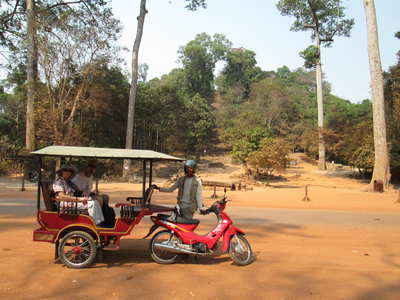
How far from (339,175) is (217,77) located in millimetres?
42135

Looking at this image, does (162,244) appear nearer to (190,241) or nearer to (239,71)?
(190,241)

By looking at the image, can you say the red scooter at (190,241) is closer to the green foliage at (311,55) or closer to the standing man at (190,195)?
the standing man at (190,195)

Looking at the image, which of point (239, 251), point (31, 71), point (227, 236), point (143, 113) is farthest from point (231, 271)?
point (143, 113)

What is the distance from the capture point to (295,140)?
48.1 m

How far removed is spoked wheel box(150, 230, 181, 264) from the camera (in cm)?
552

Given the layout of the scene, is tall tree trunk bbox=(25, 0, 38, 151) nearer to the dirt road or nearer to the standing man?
the dirt road

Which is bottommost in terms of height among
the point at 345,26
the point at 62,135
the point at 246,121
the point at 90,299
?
the point at 90,299

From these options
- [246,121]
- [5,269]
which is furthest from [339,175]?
[5,269]

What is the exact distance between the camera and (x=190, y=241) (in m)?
5.52

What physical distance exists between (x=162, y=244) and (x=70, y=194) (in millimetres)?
1794

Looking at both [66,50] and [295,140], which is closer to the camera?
[66,50]

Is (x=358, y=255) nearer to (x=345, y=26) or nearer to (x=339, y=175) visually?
(x=339, y=175)

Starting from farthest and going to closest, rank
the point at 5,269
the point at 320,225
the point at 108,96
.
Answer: the point at 108,96, the point at 320,225, the point at 5,269

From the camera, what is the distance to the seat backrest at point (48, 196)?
5383 millimetres
